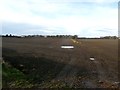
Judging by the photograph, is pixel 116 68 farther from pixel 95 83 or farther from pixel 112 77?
pixel 95 83

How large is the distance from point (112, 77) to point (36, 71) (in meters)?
3.50

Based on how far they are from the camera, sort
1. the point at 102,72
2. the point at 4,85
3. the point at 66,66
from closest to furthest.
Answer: the point at 4,85
the point at 102,72
the point at 66,66

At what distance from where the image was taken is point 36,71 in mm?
17203

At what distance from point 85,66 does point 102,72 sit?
2004 millimetres

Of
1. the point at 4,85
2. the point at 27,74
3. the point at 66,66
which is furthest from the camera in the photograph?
the point at 66,66

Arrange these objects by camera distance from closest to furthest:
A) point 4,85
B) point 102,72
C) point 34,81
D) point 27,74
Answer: point 4,85 < point 34,81 < point 27,74 < point 102,72

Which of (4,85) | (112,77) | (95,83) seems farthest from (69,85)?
(112,77)

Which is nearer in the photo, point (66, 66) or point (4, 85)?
point (4, 85)

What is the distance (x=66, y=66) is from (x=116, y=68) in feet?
8.91

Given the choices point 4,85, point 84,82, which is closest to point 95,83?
point 84,82

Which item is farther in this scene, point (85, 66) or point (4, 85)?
point (85, 66)

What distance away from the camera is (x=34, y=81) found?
48.1 feet

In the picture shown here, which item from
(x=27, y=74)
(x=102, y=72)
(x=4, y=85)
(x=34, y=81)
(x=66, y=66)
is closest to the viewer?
(x=4, y=85)

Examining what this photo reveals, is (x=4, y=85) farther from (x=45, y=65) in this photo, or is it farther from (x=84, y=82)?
(x=45, y=65)
